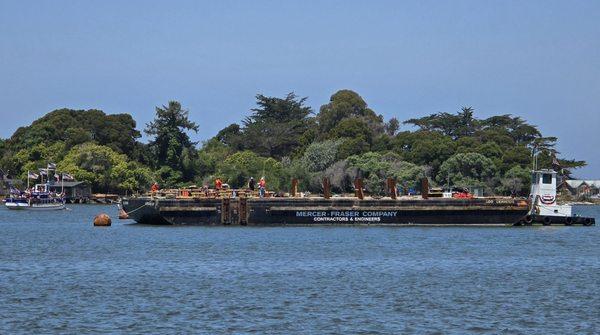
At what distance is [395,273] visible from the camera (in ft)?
149

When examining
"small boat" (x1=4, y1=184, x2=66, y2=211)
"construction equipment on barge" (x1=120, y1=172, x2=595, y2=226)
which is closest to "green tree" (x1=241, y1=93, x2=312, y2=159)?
"small boat" (x1=4, y1=184, x2=66, y2=211)

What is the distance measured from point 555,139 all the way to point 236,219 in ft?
355

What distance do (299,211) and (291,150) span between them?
9085 cm

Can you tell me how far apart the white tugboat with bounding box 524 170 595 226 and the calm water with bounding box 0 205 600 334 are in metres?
5.96

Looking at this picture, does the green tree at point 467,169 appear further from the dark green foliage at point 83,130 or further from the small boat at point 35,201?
the dark green foliage at point 83,130

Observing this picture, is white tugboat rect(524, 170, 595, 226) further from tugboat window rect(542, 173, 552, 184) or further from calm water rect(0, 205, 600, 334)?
calm water rect(0, 205, 600, 334)

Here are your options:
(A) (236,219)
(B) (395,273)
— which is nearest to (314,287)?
(B) (395,273)

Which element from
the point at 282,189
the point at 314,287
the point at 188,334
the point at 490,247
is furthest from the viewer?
the point at 282,189

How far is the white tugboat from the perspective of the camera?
73312 millimetres

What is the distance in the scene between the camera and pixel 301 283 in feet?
137

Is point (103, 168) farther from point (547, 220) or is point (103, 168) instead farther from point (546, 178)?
point (546, 178)

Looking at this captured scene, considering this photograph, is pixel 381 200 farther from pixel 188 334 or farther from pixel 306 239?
pixel 188 334

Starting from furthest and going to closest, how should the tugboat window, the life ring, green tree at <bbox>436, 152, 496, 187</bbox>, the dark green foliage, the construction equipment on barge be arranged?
the dark green foliage < green tree at <bbox>436, 152, 496, 187</bbox> < the life ring < the tugboat window < the construction equipment on barge

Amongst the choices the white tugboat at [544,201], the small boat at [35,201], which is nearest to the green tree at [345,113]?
the small boat at [35,201]
